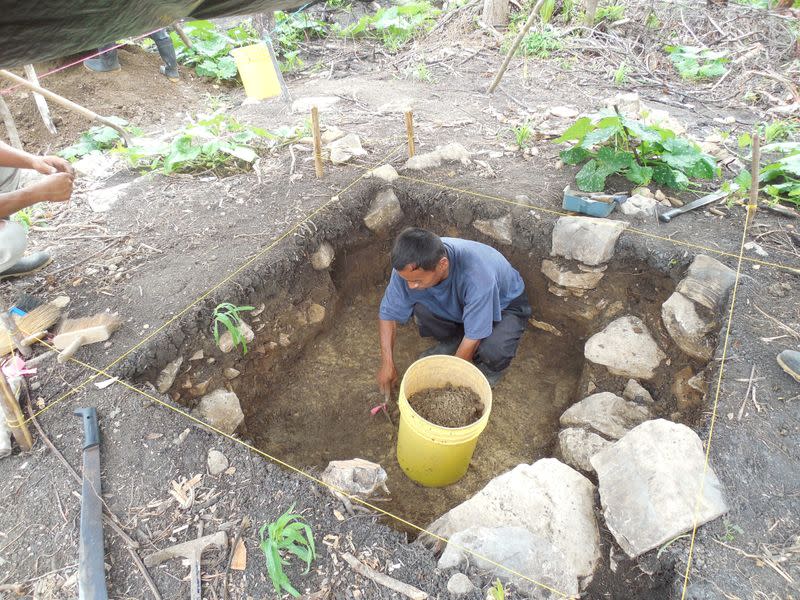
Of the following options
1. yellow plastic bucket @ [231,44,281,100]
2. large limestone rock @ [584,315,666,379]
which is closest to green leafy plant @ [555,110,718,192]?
large limestone rock @ [584,315,666,379]

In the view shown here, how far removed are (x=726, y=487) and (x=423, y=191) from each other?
7.91 feet

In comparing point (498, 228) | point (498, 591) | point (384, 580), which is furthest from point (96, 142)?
point (498, 591)

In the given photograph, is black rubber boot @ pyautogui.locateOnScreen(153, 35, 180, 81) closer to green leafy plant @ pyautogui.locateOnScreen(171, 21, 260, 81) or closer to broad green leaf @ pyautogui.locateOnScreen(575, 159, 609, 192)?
green leafy plant @ pyautogui.locateOnScreen(171, 21, 260, 81)

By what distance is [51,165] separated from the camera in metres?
2.68

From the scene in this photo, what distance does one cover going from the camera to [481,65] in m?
5.73

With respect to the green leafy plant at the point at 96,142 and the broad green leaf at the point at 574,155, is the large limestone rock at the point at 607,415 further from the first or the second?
the green leafy plant at the point at 96,142

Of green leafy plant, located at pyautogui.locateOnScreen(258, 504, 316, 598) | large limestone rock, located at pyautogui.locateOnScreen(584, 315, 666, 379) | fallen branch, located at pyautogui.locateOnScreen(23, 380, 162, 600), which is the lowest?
large limestone rock, located at pyautogui.locateOnScreen(584, 315, 666, 379)

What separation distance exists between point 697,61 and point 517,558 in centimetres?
599

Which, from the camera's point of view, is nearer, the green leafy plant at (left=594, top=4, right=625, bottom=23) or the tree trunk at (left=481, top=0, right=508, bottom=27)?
the green leafy plant at (left=594, top=4, right=625, bottom=23)

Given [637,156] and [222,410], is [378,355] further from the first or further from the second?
[637,156]

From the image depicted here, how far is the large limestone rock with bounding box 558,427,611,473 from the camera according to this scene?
241 centimetres

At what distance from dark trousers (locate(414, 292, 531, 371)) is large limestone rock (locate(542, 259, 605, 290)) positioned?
0.89 ft

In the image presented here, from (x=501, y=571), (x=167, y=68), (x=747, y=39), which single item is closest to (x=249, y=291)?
(x=501, y=571)

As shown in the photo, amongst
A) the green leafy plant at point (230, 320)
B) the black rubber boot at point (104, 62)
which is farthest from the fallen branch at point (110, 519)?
the black rubber boot at point (104, 62)
